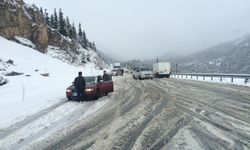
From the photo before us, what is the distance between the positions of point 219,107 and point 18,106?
9.61 meters

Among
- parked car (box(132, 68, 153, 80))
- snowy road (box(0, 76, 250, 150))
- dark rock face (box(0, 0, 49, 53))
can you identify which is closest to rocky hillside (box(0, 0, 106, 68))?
dark rock face (box(0, 0, 49, 53))

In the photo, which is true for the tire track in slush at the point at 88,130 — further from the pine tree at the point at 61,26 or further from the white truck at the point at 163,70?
the pine tree at the point at 61,26

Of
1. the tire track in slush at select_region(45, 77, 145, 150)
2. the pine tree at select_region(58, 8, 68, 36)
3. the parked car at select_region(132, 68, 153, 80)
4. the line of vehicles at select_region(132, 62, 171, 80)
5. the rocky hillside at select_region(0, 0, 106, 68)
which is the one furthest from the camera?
the pine tree at select_region(58, 8, 68, 36)

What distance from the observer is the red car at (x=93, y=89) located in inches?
793

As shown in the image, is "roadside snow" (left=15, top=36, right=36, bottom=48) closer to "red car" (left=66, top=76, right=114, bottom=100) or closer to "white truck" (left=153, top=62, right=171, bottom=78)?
"white truck" (left=153, top=62, right=171, bottom=78)

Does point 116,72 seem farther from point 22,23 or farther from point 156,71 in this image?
point 22,23

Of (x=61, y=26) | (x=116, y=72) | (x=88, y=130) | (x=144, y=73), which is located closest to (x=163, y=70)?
(x=144, y=73)

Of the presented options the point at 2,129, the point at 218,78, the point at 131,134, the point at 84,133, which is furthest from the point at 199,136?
the point at 218,78

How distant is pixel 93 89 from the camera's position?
20.4 metres

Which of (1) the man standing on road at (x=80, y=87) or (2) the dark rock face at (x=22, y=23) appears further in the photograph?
(2) the dark rock face at (x=22, y=23)

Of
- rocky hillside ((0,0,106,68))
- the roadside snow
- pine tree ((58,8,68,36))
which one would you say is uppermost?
pine tree ((58,8,68,36))

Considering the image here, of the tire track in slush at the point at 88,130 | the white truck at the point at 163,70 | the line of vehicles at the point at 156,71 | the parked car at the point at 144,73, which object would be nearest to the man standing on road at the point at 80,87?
the tire track in slush at the point at 88,130

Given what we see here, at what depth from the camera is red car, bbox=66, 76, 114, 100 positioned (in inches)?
793

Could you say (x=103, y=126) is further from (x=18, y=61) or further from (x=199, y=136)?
(x=18, y=61)
